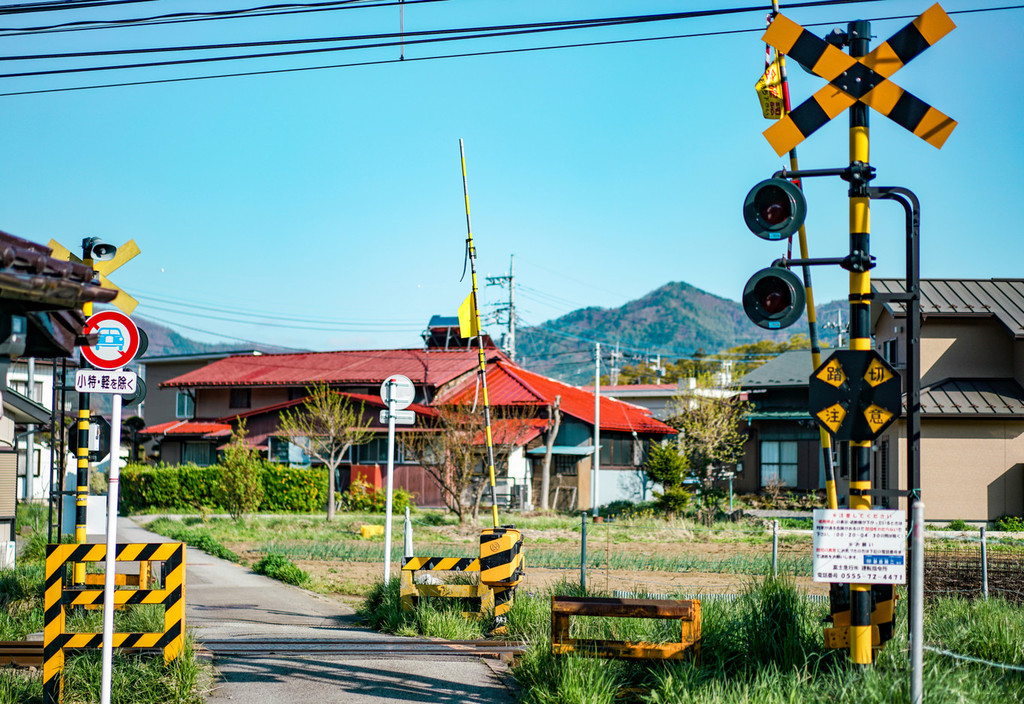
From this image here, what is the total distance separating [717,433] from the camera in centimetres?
3497

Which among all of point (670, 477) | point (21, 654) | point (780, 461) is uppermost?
point (780, 461)

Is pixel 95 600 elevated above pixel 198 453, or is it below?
above

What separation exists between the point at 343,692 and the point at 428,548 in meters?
12.0

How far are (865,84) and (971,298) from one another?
877 inches

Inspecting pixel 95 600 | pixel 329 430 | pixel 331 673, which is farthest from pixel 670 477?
pixel 95 600

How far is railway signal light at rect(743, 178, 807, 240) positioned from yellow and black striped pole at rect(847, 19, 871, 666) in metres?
0.46

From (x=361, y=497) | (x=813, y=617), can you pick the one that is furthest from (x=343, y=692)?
(x=361, y=497)

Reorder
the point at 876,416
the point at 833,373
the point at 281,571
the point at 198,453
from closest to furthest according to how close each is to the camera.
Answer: the point at 876,416 → the point at 833,373 → the point at 281,571 → the point at 198,453

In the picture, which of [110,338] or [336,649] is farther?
[336,649]

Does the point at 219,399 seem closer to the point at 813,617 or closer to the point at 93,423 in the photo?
the point at 93,423

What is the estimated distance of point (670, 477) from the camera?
29688 mm

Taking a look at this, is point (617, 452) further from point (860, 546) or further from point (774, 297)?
point (860, 546)

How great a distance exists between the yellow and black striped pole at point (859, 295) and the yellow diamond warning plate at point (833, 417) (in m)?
0.18

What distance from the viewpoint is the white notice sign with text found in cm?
605
